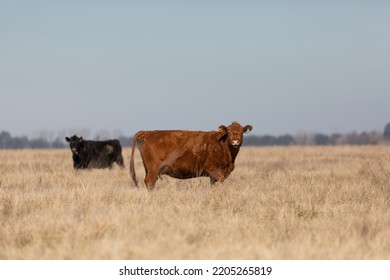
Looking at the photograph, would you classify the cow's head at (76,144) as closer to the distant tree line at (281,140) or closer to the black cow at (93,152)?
the black cow at (93,152)

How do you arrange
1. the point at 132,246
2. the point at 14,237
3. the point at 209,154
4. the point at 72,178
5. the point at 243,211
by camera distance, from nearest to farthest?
the point at 132,246 → the point at 14,237 → the point at 243,211 → the point at 209,154 → the point at 72,178

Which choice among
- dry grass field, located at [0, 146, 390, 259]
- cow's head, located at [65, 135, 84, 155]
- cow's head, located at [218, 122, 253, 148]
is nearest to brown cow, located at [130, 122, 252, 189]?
cow's head, located at [218, 122, 253, 148]

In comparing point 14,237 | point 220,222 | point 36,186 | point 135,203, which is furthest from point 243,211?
point 36,186

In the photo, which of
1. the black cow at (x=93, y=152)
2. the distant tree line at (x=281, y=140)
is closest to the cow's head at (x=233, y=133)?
the black cow at (x=93, y=152)

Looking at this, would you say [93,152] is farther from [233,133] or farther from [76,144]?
[233,133]

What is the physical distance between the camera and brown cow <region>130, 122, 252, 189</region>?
10664 mm

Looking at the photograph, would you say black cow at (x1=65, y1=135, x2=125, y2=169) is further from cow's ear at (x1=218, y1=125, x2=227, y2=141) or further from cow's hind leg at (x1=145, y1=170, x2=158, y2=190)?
cow's ear at (x1=218, y1=125, x2=227, y2=141)

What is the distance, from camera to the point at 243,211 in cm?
768

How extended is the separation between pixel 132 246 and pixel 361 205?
403 cm

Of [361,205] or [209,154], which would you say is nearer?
[361,205]

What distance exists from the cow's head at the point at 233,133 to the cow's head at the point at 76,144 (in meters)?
9.47

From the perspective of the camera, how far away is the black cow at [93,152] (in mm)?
19406
